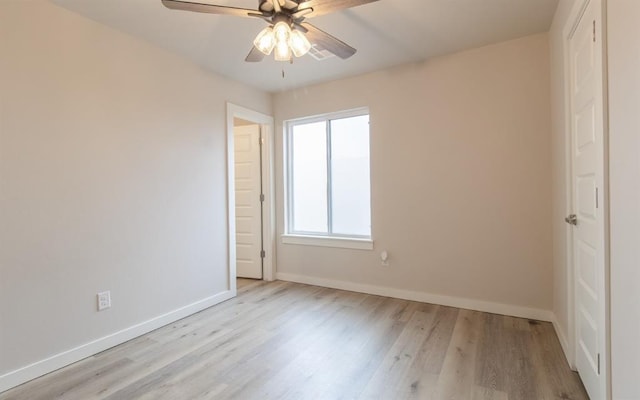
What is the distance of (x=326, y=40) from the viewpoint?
6.40 feet

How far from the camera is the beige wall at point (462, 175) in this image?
2672 mm

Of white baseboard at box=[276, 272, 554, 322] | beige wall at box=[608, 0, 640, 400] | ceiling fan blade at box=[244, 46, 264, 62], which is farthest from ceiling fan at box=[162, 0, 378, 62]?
white baseboard at box=[276, 272, 554, 322]

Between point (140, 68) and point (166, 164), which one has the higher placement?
point (140, 68)

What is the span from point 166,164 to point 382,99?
226 cm

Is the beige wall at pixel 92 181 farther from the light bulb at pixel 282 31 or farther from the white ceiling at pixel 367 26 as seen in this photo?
the light bulb at pixel 282 31

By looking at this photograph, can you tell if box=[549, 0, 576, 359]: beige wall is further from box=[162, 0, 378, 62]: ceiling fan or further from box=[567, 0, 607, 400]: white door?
box=[162, 0, 378, 62]: ceiling fan

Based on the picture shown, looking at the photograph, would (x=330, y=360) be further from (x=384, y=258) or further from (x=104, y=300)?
(x=104, y=300)

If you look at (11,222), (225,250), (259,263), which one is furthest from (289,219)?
(11,222)

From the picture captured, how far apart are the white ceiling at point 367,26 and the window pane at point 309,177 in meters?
1.02

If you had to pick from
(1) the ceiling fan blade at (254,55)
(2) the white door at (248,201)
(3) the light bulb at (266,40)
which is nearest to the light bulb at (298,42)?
(3) the light bulb at (266,40)

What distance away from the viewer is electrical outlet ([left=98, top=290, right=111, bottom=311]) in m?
2.32

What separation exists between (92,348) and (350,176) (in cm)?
282

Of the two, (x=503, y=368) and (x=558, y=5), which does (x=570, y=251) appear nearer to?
(x=503, y=368)

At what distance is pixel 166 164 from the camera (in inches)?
110
